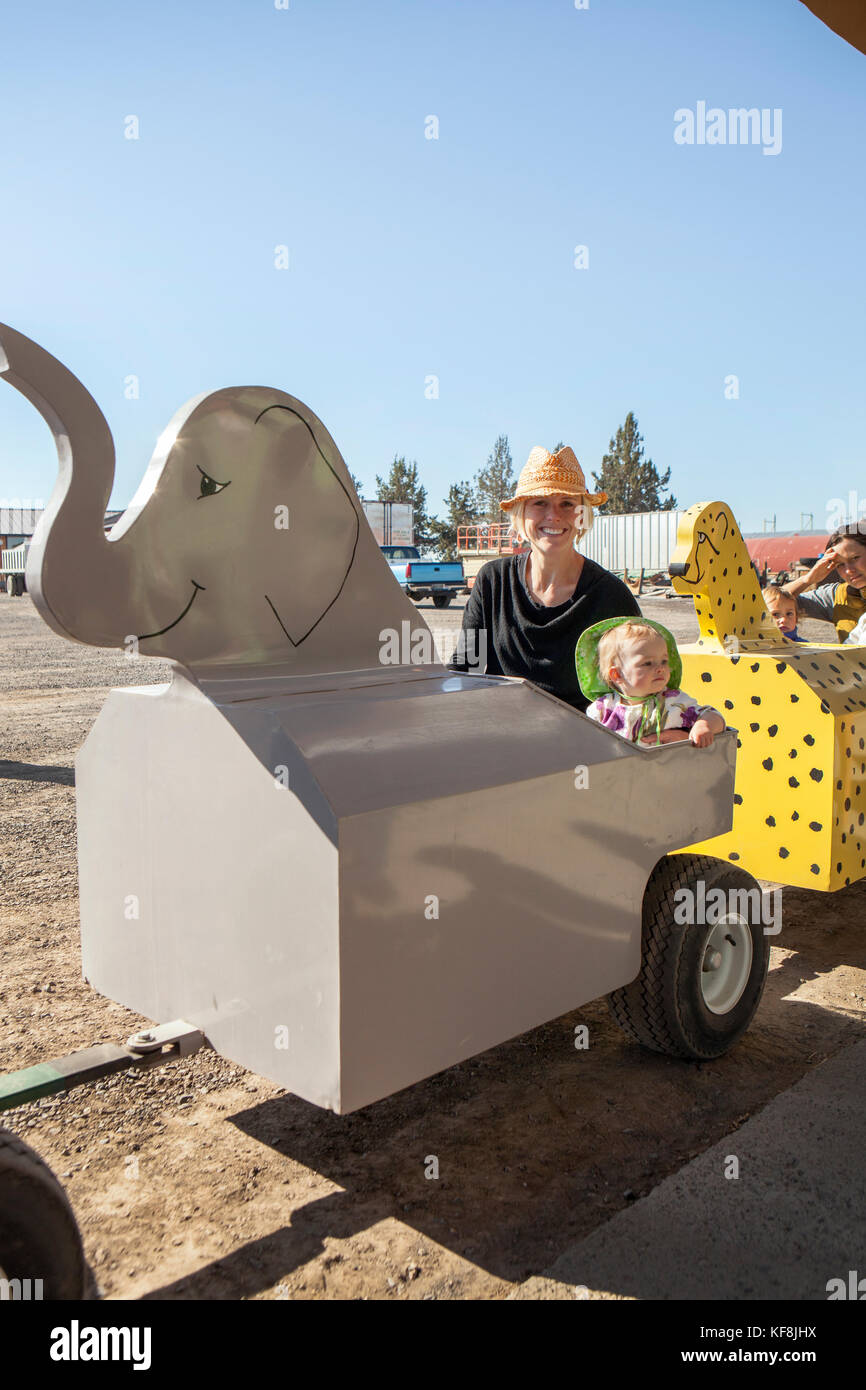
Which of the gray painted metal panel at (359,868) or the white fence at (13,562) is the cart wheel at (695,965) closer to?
the gray painted metal panel at (359,868)

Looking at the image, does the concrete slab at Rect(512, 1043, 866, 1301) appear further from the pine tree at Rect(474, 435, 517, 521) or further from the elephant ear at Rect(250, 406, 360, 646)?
the pine tree at Rect(474, 435, 517, 521)

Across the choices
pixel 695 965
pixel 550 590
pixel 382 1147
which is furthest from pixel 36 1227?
pixel 550 590

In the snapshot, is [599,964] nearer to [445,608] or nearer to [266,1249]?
[266,1249]

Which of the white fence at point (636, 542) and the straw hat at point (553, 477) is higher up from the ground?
the white fence at point (636, 542)

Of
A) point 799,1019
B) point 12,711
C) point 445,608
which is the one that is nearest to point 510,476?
point 445,608

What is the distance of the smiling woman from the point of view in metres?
3.25

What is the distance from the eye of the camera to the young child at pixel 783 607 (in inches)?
210

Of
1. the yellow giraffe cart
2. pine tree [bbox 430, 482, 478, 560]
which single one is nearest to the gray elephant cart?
the yellow giraffe cart

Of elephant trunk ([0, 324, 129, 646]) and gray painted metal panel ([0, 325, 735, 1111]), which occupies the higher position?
elephant trunk ([0, 324, 129, 646])

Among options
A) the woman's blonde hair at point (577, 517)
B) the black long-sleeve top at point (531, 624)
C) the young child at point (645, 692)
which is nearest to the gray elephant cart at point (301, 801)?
the young child at point (645, 692)

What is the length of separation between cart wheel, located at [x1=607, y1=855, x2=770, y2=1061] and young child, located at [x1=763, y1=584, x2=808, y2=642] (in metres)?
2.61

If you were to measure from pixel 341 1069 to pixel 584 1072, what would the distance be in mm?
1343

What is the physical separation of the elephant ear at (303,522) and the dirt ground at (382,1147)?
129 cm

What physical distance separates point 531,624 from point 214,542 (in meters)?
1.41
